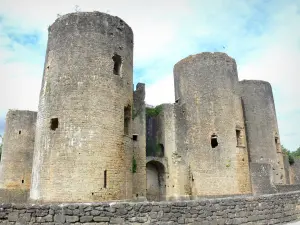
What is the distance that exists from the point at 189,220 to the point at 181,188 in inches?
424

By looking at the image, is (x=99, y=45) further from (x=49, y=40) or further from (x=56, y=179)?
(x=56, y=179)

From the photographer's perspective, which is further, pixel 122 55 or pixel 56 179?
pixel 122 55

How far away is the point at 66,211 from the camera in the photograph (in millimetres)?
6285

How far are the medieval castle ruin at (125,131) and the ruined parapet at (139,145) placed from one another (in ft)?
0.19

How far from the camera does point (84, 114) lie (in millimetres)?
12195

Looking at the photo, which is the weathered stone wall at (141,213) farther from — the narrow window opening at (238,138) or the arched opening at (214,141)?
the narrow window opening at (238,138)

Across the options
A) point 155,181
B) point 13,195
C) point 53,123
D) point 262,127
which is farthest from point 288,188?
point 13,195

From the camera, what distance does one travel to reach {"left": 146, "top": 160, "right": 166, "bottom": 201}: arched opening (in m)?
18.9

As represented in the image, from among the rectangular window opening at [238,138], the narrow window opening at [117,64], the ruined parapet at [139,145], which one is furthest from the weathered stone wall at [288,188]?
the narrow window opening at [117,64]

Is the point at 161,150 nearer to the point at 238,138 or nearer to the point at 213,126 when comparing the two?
the point at 213,126

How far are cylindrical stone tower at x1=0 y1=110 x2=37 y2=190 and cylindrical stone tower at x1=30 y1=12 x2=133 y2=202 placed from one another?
751cm

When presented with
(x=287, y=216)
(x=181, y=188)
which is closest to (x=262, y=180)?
(x=181, y=188)

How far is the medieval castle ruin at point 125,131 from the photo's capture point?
39.1 feet

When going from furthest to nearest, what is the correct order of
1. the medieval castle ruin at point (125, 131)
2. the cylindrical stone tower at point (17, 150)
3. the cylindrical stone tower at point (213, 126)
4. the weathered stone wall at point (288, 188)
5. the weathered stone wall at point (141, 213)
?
the cylindrical stone tower at point (17, 150) < the weathered stone wall at point (288, 188) < the cylindrical stone tower at point (213, 126) < the medieval castle ruin at point (125, 131) < the weathered stone wall at point (141, 213)
